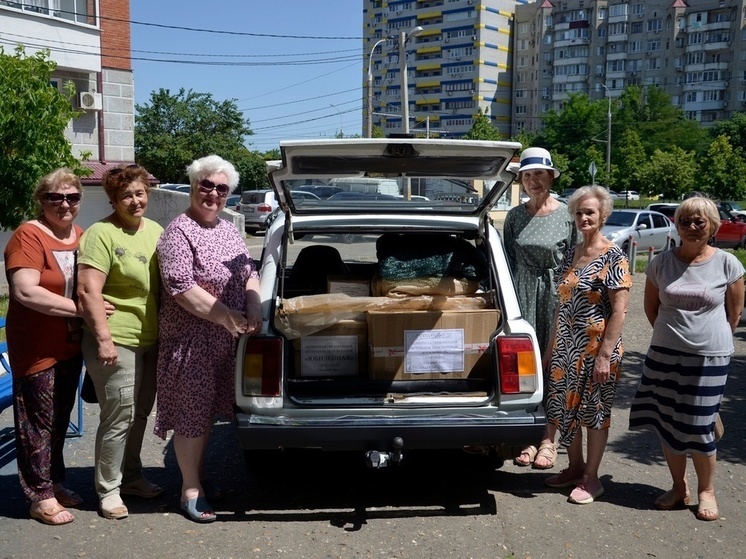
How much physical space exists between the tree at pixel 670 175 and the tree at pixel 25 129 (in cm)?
4829

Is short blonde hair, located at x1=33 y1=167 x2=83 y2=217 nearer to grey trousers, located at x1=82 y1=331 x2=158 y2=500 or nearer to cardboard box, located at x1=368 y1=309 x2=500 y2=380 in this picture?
grey trousers, located at x1=82 y1=331 x2=158 y2=500

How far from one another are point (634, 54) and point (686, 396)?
115 m

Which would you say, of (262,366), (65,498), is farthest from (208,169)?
(65,498)

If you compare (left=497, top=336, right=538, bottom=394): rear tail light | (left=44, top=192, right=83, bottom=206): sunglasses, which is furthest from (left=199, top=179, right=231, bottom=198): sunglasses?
(left=497, top=336, right=538, bottom=394): rear tail light

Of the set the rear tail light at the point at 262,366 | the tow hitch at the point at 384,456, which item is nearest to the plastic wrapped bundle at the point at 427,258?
the rear tail light at the point at 262,366

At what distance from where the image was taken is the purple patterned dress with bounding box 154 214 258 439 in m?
4.18

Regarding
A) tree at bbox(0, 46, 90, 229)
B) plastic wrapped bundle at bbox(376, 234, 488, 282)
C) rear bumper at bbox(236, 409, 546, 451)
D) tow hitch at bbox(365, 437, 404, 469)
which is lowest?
tow hitch at bbox(365, 437, 404, 469)

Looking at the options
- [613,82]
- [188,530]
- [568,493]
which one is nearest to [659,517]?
[568,493]

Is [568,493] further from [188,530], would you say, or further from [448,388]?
[188,530]

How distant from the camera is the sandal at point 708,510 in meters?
4.37

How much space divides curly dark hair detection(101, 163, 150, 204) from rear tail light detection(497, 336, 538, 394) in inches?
83.1

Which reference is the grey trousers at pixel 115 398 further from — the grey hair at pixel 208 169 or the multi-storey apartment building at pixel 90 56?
the multi-storey apartment building at pixel 90 56

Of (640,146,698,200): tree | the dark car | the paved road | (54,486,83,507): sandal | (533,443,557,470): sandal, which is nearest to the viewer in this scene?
the paved road

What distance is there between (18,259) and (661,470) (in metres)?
4.08
